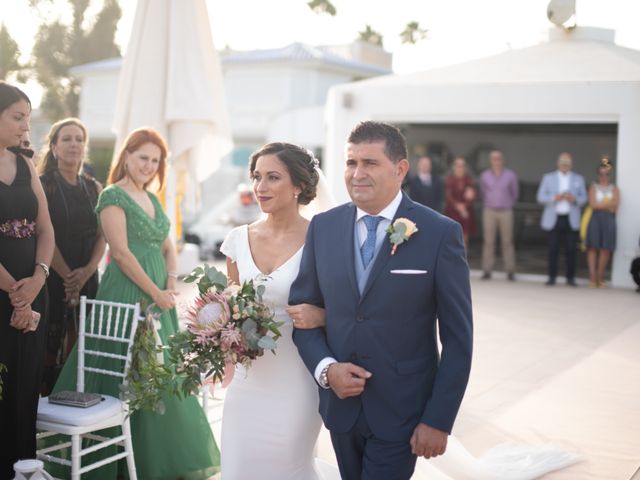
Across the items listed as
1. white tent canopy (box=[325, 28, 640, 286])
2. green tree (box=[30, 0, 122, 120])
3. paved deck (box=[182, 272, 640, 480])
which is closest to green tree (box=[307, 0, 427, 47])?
green tree (box=[30, 0, 122, 120])

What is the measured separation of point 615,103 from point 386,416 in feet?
38.9

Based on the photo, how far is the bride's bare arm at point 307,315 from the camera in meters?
3.34

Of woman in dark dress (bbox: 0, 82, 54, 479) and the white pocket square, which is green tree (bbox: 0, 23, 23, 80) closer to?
woman in dark dress (bbox: 0, 82, 54, 479)

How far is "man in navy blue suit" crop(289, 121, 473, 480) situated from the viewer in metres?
3.13

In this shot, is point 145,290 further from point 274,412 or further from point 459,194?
point 459,194

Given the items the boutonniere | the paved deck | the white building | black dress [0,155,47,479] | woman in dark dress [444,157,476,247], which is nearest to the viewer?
the boutonniere

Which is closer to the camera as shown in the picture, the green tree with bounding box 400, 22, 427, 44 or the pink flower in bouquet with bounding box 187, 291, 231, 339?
the pink flower in bouquet with bounding box 187, 291, 231, 339

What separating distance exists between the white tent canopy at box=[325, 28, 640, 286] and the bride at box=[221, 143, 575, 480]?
1098cm

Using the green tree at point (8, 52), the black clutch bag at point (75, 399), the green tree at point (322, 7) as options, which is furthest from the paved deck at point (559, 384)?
the green tree at point (8, 52)

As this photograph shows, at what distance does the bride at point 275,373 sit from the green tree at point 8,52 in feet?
149

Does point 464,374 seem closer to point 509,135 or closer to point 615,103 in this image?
point 615,103

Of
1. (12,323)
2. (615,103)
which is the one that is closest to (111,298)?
(12,323)

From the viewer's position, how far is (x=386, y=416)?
3.22 metres

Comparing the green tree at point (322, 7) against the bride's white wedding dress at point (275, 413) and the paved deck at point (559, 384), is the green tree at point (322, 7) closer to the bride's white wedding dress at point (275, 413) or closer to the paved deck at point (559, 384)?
the paved deck at point (559, 384)
